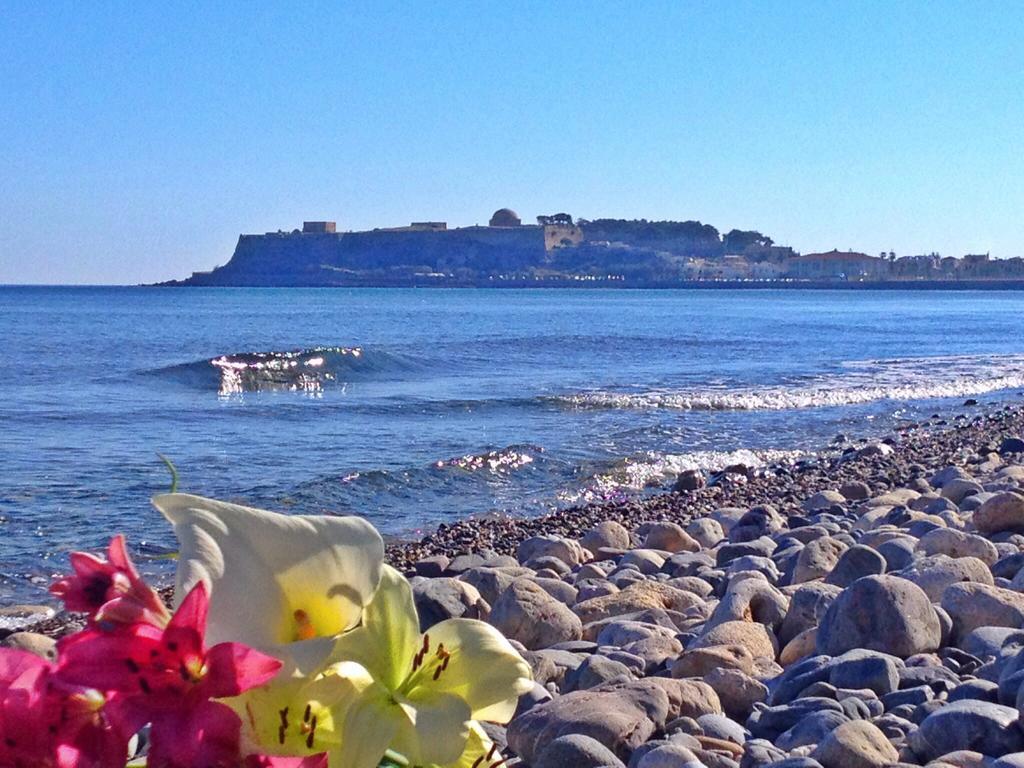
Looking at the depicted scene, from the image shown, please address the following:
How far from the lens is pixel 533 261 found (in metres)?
132

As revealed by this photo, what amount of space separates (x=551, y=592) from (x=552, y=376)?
16.3 metres

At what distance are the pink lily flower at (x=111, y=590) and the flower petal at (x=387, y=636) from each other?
9 cm

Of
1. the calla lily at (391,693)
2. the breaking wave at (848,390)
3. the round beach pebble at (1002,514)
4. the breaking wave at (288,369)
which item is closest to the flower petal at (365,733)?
the calla lily at (391,693)

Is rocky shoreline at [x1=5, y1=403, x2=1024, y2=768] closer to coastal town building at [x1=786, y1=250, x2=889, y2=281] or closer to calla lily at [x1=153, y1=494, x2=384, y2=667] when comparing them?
calla lily at [x1=153, y1=494, x2=384, y2=667]

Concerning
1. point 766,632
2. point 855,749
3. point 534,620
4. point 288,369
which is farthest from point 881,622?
point 288,369

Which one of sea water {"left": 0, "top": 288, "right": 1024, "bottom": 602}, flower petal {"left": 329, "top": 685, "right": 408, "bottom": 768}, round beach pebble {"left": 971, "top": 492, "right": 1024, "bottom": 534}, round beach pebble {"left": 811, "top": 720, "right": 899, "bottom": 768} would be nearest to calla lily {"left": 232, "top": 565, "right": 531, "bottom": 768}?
flower petal {"left": 329, "top": 685, "right": 408, "bottom": 768}

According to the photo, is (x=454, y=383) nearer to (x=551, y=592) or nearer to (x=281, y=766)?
(x=551, y=592)

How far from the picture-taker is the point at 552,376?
70.2 feet

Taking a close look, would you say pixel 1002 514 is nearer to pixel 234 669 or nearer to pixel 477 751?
pixel 477 751

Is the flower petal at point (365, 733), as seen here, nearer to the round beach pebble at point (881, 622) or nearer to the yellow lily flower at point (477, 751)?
the yellow lily flower at point (477, 751)

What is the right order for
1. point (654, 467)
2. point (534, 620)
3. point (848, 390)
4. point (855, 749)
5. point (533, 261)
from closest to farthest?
point (855, 749) < point (534, 620) < point (654, 467) < point (848, 390) < point (533, 261)

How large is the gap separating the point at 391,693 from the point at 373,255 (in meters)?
134

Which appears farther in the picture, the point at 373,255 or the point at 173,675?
the point at 373,255

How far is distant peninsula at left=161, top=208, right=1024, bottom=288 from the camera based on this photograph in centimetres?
12862
